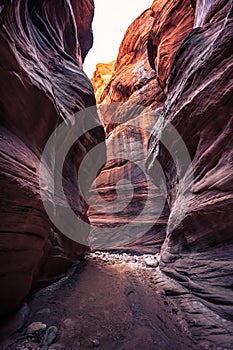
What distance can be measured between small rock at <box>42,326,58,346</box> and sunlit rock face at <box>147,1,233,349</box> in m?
2.53

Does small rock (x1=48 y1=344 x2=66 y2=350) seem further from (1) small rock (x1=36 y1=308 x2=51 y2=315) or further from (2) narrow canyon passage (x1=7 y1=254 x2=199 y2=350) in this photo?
(1) small rock (x1=36 y1=308 x2=51 y2=315)

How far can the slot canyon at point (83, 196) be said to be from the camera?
3.36 meters

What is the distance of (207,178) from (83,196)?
5.74m

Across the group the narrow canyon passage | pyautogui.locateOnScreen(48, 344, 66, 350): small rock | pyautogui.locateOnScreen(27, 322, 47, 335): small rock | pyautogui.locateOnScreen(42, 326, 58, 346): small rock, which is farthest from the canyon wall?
pyautogui.locateOnScreen(27, 322, 47, 335): small rock

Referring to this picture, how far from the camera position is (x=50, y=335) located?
3264 mm

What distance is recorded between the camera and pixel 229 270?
12.9ft

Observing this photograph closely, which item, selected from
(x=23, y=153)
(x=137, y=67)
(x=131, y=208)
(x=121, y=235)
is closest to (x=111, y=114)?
(x=137, y=67)

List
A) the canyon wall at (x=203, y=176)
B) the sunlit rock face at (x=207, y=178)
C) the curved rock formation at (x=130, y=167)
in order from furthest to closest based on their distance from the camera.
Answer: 1. the curved rock formation at (x=130, y=167)
2. the sunlit rock face at (x=207, y=178)
3. the canyon wall at (x=203, y=176)

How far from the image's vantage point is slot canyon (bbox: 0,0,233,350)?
132 inches

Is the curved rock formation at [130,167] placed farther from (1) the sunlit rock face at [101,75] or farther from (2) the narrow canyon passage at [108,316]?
(1) the sunlit rock face at [101,75]

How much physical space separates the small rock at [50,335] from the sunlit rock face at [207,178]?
2532 mm

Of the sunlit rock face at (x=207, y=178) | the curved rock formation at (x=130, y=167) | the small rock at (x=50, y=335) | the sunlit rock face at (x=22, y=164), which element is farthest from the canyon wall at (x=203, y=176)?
the curved rock formation at (x=130, y=167)

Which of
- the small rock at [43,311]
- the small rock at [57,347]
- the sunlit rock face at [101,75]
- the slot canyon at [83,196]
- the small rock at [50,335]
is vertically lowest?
the small rock at [57,347]

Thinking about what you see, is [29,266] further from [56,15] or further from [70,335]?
[56,15]
